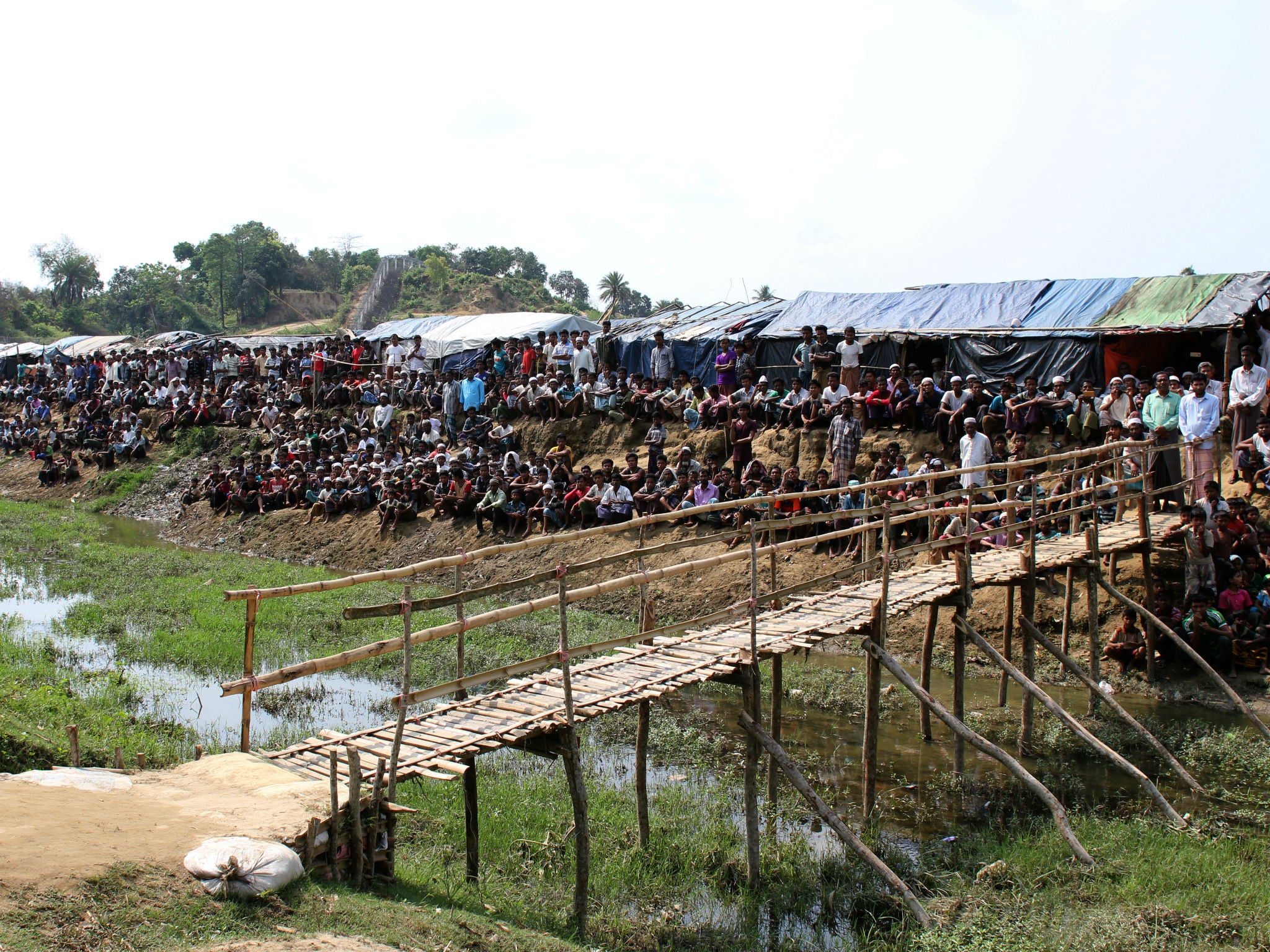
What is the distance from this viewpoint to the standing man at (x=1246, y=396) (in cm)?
1288

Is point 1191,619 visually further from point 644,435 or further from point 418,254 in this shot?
point 418,254

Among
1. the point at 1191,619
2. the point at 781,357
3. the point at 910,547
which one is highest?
the point at 781,357

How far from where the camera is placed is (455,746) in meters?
6.34

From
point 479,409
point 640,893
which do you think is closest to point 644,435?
point 479,409

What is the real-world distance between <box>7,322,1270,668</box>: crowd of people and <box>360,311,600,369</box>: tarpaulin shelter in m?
0.46

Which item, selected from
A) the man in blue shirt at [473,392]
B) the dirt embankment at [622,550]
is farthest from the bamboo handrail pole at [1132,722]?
the man in blue shirt at [473,392]

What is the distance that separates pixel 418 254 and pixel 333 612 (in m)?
51.6

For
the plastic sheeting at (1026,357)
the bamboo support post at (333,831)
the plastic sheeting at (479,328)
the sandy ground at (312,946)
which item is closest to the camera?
the sandy ground at (312,946)

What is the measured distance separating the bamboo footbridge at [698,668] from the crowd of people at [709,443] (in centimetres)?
41

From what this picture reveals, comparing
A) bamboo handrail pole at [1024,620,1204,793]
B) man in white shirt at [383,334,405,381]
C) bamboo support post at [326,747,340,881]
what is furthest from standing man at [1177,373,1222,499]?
man in white shirt at [383,334,405,381]

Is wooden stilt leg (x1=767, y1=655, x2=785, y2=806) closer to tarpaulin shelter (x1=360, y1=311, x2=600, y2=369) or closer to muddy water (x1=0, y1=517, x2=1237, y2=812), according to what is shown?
muddy water (x1=0, y1=517, x2=1237, y2=812)

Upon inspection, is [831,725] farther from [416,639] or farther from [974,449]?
[416,639]

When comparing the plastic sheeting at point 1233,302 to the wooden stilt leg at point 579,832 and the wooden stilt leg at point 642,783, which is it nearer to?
the wooden stilt leg at point 642,783

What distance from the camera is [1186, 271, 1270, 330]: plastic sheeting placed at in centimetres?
1445
